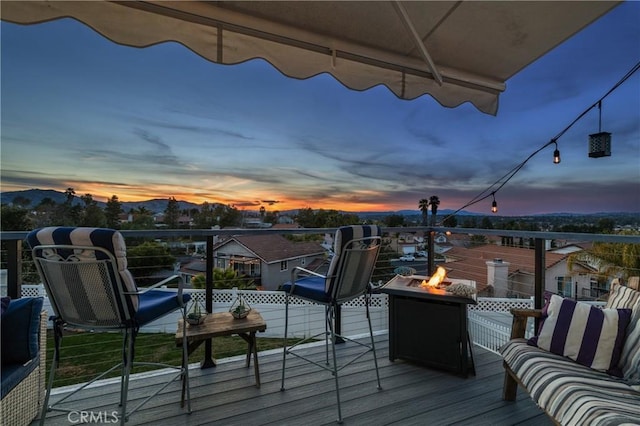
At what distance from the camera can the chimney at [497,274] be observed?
3152mm

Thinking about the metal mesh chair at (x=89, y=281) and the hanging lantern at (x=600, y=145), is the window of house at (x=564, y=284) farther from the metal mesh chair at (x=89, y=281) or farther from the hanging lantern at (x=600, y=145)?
the metal mesh chair at (x=89, y=281)

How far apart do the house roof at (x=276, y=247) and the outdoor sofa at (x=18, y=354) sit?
6.32 feet

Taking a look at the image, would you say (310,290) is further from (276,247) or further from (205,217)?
(205,217)

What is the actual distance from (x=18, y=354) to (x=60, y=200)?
105 inches

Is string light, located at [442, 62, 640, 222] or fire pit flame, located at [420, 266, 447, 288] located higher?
string light, located at [442, 62, 640, 222]

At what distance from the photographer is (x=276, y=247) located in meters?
3.60

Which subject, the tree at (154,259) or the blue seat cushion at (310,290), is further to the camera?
the tree at (154,259)

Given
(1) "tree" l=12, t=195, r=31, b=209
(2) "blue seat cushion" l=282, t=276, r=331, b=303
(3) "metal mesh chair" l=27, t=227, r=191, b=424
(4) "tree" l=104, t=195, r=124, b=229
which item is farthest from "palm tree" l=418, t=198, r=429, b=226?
(1) "tree" l=12, t=195, r=31, b=209

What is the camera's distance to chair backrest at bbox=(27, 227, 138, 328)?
137cm

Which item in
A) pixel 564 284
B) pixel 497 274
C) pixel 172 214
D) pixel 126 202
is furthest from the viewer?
pixel 172 214

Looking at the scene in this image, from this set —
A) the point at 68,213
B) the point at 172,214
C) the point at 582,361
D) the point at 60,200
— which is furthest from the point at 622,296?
the point at 60,200

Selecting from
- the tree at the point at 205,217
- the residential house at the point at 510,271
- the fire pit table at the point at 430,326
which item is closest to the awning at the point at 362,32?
the fire pit table at the point at 430,326

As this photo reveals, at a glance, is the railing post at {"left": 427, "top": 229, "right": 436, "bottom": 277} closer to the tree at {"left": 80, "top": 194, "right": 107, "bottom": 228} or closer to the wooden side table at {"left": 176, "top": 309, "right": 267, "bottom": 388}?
the wooden side table at {"left": 176, "top": 309, "right": 267, "bottom": 388}

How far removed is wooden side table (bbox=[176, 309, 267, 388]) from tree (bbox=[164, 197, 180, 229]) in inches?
70.6
